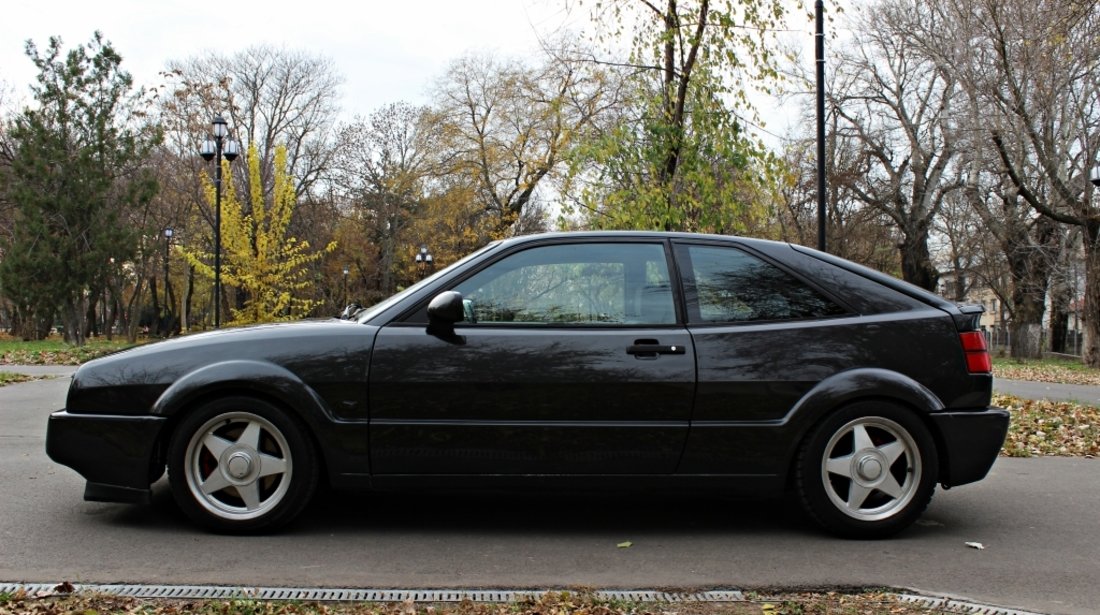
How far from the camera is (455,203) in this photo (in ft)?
141

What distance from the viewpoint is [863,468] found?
469 centimetres

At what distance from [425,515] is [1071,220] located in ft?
88.0

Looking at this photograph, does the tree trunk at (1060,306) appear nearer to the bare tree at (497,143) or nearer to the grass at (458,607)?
the bare tree at (497,143)

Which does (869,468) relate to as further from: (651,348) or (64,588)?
(64,588)

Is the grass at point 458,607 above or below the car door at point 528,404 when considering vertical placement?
below

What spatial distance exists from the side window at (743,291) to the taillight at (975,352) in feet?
2.16

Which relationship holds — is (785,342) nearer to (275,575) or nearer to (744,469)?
(744,469)

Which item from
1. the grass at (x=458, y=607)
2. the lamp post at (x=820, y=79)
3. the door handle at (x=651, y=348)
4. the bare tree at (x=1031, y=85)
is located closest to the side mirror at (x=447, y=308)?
the door handle at (x=651, y=348)

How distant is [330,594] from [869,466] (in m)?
2.74

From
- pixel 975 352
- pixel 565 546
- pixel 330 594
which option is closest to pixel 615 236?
pixel 565 546

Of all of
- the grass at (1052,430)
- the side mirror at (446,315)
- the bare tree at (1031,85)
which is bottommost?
the grass at (1052,430)

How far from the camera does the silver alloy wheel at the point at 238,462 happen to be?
4586mm

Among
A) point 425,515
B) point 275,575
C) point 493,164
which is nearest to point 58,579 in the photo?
point 275,575

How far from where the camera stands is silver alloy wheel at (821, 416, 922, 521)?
4.69 metres
